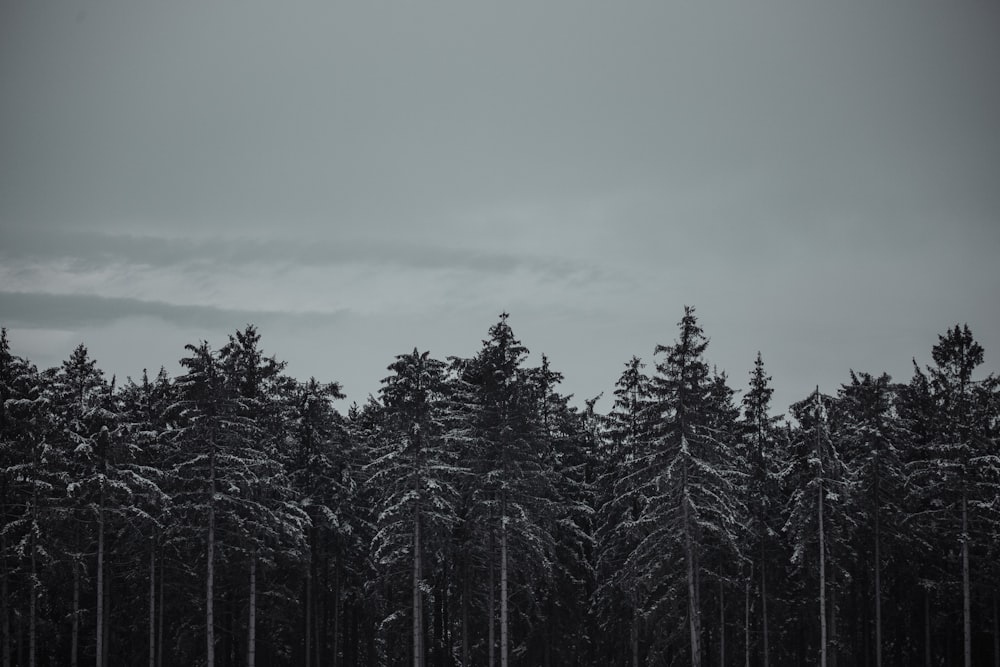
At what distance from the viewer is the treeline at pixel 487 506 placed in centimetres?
3506

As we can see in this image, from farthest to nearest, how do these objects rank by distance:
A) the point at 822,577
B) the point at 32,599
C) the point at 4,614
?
the point at 822,577, the point at 32,599, the point at 4,614

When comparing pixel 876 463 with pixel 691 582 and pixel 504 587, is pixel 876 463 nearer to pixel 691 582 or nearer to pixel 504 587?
pixel 691 582

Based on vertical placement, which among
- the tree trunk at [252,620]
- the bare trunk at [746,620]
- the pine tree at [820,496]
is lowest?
the bare trunk at [746,620]

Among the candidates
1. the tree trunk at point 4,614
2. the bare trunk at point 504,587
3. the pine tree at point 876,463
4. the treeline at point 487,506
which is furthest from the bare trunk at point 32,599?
the pine tree at point 876,463

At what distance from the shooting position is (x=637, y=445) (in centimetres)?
3878

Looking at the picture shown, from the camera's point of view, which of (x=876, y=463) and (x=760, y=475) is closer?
(x=876, y=463)

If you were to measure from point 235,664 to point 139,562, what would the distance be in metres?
11.3

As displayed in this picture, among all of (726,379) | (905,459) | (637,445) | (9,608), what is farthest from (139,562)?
(905,459)

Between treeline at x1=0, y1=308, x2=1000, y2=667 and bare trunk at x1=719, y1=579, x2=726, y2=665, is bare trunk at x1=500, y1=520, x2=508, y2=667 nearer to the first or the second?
treeline at x1=0, y1=308, x2=1000, y2=667

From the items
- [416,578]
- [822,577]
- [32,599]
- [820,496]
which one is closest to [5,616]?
[32,599]

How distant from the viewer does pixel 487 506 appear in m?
38.3

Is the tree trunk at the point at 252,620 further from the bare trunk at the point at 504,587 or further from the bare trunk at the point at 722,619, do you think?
the bare trunk at the point at 722,619

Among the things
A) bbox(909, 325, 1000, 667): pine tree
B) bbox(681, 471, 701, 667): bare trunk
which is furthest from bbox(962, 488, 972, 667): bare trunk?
bbox(681, 471, 701, 667): bare trunk

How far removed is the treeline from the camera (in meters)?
35.1
